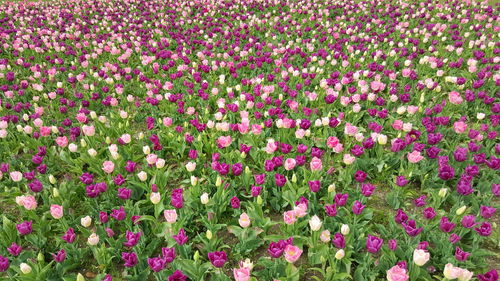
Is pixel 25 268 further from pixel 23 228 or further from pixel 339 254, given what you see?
pixel 339 254

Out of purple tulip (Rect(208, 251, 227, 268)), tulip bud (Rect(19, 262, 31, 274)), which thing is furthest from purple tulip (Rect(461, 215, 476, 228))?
tulip bud (Rect(19, 262, 31, 274))

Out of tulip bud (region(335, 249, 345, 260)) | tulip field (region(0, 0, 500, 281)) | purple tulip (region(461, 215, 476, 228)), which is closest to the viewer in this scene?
tulip bud (region(335, 249, 345, 260))

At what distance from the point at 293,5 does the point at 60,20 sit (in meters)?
8.73

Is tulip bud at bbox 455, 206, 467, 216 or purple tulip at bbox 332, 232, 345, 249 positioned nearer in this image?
purple tulip at bbox 332, 232, 345, 249

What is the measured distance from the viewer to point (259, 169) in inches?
210

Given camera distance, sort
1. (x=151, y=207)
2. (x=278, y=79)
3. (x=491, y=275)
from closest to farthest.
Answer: (x=491, y=275) < (x=151, y=207) < (x=278, y=79)

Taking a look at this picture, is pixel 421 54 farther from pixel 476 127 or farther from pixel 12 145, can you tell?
pixel 12 145

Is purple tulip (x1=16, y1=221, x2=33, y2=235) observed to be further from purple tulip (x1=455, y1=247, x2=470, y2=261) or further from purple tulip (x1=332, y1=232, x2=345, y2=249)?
purple tulip (x1=455, y1=247, x2=470, y2=261)

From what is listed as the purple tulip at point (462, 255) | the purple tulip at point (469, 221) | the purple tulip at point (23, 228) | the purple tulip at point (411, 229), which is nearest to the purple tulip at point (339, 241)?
the purple tulip at point (411, 229)

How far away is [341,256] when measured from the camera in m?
3.46

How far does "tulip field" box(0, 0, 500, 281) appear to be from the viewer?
12.4 ft

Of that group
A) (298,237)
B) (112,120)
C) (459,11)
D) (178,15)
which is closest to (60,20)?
(178,15)

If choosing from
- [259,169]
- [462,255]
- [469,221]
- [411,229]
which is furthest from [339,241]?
[259,169]

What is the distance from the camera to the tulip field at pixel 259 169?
3771 millimetres
